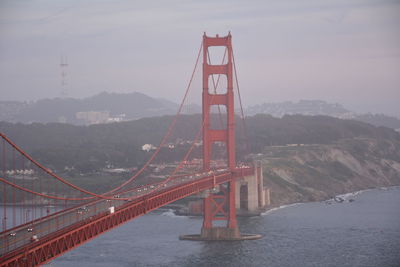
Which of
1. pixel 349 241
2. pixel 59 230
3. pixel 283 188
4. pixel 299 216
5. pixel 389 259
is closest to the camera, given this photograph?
pixel 59 230

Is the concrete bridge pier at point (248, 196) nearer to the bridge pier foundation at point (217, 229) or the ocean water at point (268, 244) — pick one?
the ocean water at point (268, 244)

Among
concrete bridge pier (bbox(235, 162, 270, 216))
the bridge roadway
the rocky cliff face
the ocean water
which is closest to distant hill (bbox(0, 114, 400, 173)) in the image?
the rocky cliff face

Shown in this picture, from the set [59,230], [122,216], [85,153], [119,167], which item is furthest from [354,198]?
[59,230]

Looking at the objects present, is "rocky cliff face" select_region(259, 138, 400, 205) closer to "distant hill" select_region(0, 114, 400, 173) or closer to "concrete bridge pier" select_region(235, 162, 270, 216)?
"distant hill" select_region(0, 114, 400, 173)

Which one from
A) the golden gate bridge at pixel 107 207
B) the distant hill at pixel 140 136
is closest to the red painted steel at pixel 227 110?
the golden gate bridge at pixel 107 207

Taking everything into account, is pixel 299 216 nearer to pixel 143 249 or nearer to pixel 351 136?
pixel 143 249

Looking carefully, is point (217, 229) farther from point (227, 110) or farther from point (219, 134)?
point (227, 110)

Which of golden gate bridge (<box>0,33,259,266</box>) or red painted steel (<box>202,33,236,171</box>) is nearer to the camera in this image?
golden gate bridge (<box>0,33,259,266</box>)
